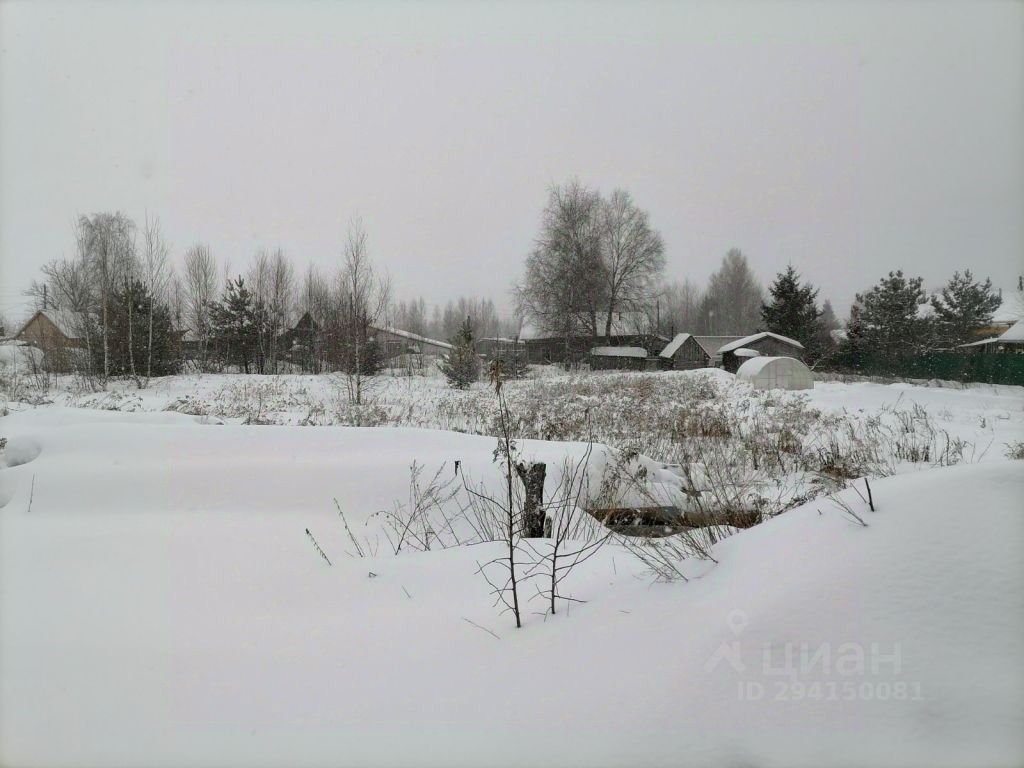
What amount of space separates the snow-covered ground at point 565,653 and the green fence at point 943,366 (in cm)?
1967

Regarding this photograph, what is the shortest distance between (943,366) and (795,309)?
58.6 feet

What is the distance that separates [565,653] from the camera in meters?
1.61

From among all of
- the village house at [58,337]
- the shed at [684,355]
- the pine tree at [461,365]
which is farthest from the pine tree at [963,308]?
the village house at [58,337]

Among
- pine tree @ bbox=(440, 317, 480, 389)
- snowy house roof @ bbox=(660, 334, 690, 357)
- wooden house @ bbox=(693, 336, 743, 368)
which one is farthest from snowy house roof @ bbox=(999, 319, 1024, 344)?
wooden house @ bbox=(693, 336, 743, 368)

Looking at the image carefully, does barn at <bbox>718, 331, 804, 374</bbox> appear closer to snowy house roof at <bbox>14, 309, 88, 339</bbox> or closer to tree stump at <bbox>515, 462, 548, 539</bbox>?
tree stump at <bbox>515, 462, 548, 539</bbox>

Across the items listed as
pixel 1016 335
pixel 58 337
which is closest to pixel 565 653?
pixel 1016 335

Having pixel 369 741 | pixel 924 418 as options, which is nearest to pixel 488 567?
pixel 369 741

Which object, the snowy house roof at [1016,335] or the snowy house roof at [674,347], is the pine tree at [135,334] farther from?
the snowy house roof at [1016,335]

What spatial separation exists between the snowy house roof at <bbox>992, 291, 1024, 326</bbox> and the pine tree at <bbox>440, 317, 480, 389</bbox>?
22560mm

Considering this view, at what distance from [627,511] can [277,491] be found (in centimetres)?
314

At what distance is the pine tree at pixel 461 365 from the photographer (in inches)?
664

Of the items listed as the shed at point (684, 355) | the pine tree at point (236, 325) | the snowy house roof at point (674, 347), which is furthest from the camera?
the shed at point (684, 355)

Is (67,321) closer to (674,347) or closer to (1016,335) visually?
(674,347)

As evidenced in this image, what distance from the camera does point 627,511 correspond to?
4344 millimetres
